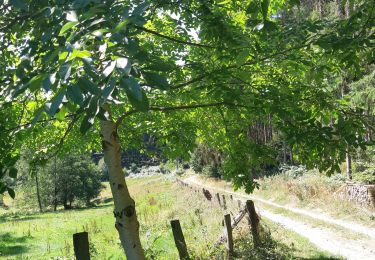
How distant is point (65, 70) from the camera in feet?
5.24

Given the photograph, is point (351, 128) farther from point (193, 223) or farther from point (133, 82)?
point (193, 223)

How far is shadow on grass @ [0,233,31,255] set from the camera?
1819 cm

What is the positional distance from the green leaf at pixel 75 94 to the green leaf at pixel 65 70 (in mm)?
43

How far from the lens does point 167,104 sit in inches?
291

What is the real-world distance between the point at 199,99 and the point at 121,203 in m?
1.99

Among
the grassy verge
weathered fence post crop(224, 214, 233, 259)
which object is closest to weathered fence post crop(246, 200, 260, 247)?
weathered fence post crop(224, 214, 233, 259)

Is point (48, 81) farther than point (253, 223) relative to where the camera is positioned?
No

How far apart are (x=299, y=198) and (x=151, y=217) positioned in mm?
7269

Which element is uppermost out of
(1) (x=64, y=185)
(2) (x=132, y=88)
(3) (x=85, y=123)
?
(2) (x=132, y=88)

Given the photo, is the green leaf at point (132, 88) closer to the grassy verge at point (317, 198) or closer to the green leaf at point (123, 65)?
the green leaf at point (123, 65)

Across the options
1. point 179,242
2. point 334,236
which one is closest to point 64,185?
point 334,236

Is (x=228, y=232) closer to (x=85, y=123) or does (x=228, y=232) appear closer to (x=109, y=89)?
(x=85, y=123)

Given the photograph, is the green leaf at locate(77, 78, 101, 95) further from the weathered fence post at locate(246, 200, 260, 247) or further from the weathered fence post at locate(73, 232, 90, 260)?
the weathered fence post at locate(246, 200, 260, 247)

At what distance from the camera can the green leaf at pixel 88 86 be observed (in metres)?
1.59
